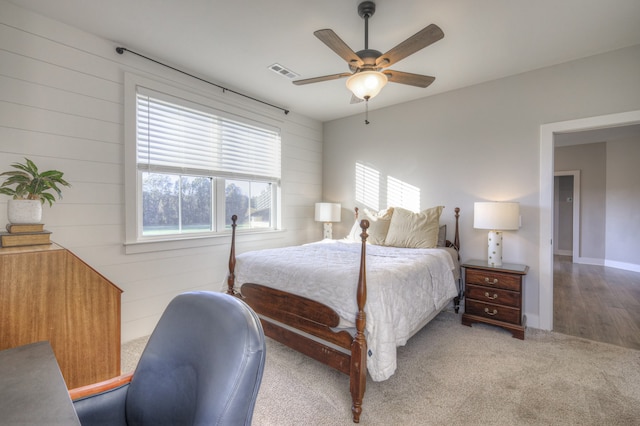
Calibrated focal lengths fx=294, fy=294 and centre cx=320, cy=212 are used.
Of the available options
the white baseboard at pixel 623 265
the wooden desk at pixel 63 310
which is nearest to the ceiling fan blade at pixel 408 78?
the wooden desk at pixel 63 310

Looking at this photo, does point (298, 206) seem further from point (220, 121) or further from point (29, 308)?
point (29, 308)

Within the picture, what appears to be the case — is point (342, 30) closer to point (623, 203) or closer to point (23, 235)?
point (23, 235)

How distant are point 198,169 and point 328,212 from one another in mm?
1970

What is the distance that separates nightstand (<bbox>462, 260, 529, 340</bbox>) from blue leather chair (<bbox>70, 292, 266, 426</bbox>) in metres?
2.93

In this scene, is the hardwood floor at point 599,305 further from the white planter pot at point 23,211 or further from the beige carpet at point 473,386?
the white planter pot at point 23,211

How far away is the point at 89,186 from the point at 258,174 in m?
1.91

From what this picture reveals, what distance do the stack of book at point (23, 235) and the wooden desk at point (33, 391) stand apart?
100cm

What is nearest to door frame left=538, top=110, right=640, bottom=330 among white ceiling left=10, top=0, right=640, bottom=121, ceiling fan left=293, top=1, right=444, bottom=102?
white ceiling left=10, top=0, right=640, bottom=121

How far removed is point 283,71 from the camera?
3.27 m

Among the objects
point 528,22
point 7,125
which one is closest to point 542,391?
point 528,22

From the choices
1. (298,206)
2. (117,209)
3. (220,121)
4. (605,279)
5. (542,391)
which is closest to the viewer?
(542,391)

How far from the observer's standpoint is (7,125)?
87.0 inches

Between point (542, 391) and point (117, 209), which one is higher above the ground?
point (117, 209)

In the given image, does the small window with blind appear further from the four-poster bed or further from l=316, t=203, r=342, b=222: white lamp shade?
the four-poster bed
